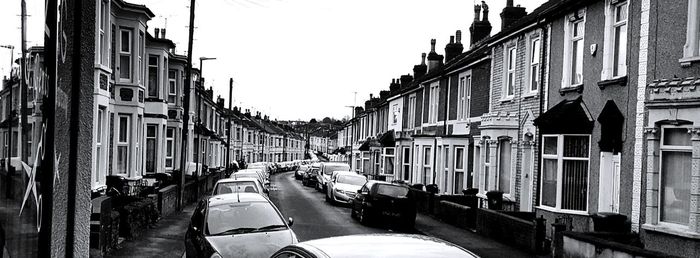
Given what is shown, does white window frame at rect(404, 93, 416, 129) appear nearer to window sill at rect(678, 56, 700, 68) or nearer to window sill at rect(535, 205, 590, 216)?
window sill at rect(535, 205, 590, 216)

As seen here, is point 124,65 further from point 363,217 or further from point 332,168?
point 332,168

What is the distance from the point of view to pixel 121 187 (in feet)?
61.1

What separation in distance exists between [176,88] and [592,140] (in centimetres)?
2449

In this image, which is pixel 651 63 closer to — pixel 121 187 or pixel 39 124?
pixel 39 124

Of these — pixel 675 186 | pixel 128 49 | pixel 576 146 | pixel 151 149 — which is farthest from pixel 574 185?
pixel 151 149

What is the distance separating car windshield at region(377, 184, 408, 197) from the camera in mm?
21484

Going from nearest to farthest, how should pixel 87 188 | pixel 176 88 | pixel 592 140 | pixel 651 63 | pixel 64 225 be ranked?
pixel 64 225 < pixel 87 188 < pixel 651 63 < pixel 592 140 < pixel 176 88

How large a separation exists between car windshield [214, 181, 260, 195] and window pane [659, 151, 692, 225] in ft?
36.3

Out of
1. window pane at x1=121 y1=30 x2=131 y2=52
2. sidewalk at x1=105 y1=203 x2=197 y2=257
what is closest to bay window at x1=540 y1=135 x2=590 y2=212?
sidewalk at x1=105 y1=203 x2=197 y2=257

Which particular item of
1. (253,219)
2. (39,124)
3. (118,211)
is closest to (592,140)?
(253,219)

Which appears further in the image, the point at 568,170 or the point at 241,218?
the point at 568,170

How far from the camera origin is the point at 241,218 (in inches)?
454

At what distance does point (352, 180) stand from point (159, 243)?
16571mm

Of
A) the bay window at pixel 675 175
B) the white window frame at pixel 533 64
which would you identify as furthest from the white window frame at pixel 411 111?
the bay window at pixel 675 175
